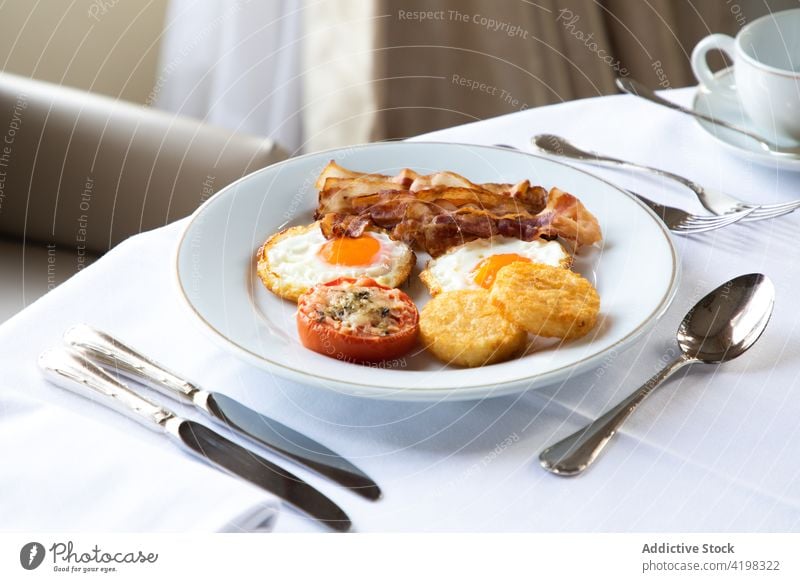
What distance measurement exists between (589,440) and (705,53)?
0.55 m

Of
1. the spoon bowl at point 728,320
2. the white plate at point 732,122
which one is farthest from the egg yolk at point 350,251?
the white plate at point 732,122

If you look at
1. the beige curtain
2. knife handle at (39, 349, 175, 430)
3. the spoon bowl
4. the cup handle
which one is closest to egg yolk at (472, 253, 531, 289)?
the spoon bowl

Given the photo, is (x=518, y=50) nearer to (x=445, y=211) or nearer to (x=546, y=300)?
(x=445, y=211)

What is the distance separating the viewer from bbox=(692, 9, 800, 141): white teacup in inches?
29.3

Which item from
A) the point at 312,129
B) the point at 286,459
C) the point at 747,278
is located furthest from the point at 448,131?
the point at 312,129

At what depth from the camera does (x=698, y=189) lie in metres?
0.73

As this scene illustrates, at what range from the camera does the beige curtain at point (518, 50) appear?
1578mm

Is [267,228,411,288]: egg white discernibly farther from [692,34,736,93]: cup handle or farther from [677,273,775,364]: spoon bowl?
[692,34,736,93]: cup handle

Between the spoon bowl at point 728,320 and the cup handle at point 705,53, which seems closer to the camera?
the spoon bowl at point 728,320

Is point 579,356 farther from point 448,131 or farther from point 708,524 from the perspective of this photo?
point 448,131

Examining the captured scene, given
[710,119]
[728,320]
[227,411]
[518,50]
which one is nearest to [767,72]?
[710,119]

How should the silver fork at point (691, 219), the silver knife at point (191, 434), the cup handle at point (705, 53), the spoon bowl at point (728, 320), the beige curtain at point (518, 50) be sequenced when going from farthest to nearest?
the beige curtain at point (518, 50) < the cup handle at point (705, 53) < the silver fork at point (691, 219) < the spoon bowl at point (728, 320) < the silver knife at point (191, 434)

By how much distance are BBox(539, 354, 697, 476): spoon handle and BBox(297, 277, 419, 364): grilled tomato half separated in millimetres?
108

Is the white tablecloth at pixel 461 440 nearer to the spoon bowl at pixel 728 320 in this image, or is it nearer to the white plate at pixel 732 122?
the spoon bowl at pixel 728 320
